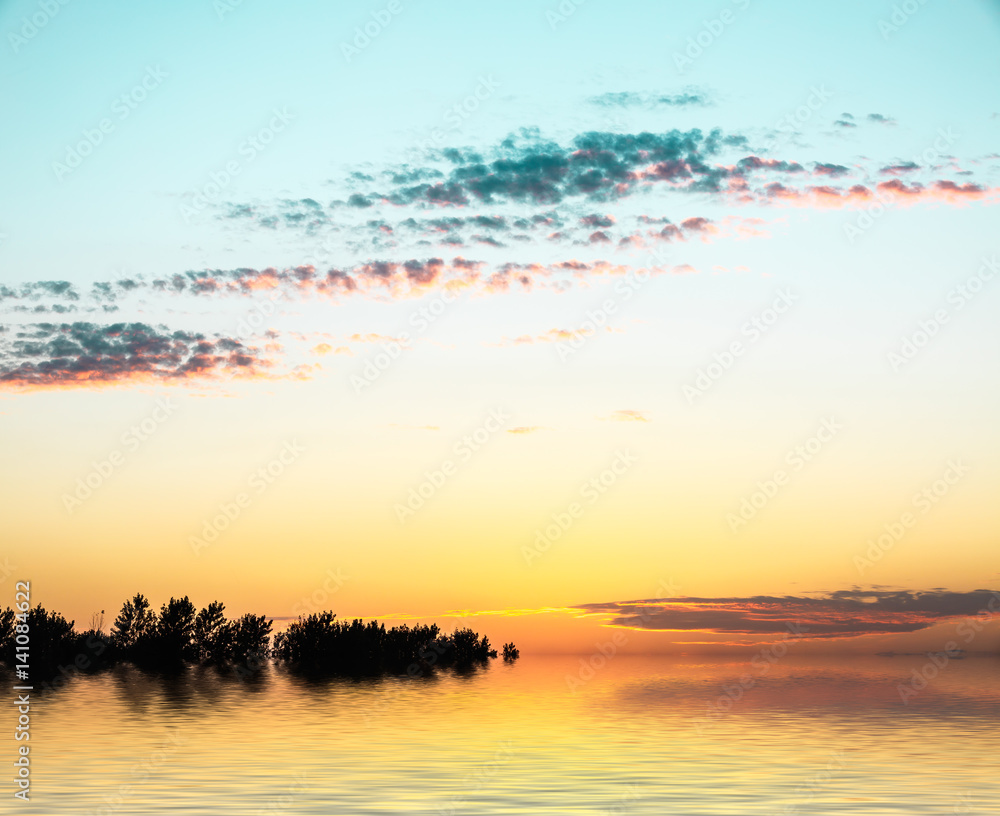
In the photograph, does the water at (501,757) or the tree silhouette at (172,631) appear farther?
the tree silhouette at (172,631)

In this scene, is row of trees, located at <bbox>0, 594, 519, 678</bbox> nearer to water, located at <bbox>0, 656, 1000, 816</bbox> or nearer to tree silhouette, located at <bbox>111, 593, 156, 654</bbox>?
tree silhouette, located at <bbox>111, 593, 156, 654</bbox>

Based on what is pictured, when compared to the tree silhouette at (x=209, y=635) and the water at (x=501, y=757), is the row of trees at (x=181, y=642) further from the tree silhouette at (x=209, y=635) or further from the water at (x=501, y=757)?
the water at (x=501, y=757)

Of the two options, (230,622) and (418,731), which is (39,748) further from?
(230,622)

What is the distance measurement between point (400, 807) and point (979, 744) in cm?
3403

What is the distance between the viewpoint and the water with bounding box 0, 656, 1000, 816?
29406 millimetres

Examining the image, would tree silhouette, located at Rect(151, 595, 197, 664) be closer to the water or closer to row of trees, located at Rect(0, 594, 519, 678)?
row of trees, located at Rect(0, 594, 519, 678)

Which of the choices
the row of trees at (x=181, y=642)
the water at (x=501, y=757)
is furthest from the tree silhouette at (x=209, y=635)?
the water at (x=501, y=757)

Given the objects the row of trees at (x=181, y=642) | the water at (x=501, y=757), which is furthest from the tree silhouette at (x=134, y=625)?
the water at (x=501, y=757)

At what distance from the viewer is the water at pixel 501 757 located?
96.5 feet

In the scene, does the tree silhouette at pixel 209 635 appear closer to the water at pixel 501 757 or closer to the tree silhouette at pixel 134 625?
the tree silhouette at pixel 134 625

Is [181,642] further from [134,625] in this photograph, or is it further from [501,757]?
[501,757]

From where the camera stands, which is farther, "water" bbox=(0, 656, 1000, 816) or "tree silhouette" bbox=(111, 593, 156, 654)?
"tree silhouette" bbox=(111, 593, 156, 654)

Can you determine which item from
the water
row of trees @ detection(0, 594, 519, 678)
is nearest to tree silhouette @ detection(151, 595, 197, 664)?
row of trees @ detection(0, 594, 519, 678)

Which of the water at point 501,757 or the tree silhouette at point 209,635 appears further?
the tree silhouette at point 209,635
